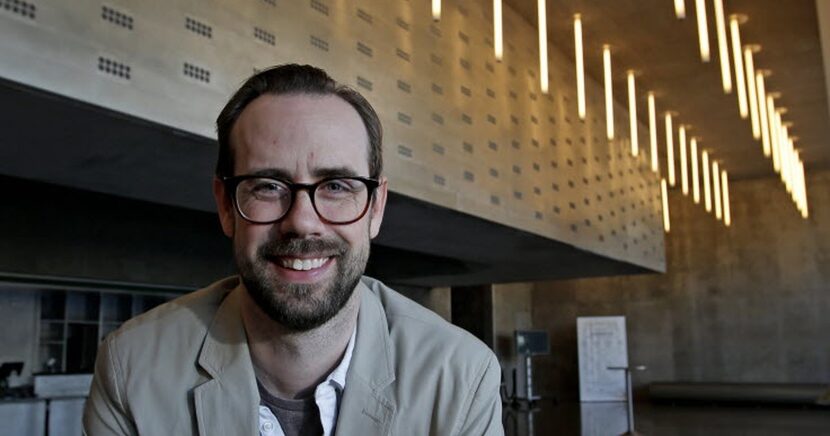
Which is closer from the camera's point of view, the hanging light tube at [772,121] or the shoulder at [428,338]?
the shoulder at [428,338]

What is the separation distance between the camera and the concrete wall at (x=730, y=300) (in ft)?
64.8

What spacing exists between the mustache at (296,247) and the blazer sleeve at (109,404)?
41 centimetres

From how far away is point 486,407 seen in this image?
1635 mm

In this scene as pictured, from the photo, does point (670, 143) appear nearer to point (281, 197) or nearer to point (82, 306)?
point (82, 306)

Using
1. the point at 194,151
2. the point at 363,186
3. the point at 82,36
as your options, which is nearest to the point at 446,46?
the point at 194,151

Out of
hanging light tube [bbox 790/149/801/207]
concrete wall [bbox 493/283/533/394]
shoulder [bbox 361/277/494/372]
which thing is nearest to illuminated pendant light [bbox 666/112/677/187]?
hanging light tube [bbox 790/149/801/207]

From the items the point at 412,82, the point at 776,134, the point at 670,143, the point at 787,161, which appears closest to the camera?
the point at 412,82

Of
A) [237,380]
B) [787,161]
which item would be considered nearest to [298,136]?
[237,380]

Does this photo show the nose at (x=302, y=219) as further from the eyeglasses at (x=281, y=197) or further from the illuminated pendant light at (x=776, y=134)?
the illuminated pendant light at (x=776, y=134)

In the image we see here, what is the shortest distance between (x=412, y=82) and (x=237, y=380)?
6764 millimetres

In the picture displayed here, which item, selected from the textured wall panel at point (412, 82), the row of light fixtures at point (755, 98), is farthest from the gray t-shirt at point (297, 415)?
the row of light fixtures at point (755, 98)

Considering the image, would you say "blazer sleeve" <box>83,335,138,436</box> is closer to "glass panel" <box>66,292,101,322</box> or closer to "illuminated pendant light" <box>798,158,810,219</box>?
"glass panel" <box>66,292,101,322</box>

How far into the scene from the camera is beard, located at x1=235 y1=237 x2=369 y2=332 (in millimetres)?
1464

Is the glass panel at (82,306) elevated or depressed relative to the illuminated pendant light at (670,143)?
depressed
